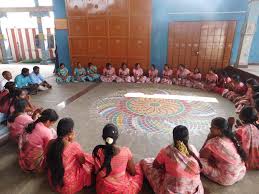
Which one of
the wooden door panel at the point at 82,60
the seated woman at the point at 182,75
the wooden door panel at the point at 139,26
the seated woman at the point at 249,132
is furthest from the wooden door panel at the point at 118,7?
the seated woman at the point at 249,132

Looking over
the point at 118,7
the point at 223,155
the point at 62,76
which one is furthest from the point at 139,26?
the point at 223,155

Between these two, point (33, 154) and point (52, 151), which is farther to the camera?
point (33, 154)

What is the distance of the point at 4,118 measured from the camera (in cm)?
351

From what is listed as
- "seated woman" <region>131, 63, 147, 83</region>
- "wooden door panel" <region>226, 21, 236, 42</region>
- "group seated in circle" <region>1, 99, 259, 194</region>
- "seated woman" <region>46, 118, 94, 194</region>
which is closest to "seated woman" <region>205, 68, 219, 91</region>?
"wooden door panel" <region>226, 21, 236, 42</region>

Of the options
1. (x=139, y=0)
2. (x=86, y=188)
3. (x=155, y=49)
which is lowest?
(x=86, y=188)

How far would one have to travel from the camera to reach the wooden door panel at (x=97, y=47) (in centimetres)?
798

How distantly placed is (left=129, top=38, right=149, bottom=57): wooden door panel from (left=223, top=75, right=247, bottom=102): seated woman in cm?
327

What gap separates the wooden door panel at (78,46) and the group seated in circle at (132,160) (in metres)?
6.14

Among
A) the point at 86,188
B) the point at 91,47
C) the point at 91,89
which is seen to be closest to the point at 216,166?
the point at 86,188

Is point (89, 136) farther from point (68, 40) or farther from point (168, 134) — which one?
point (68, 40)

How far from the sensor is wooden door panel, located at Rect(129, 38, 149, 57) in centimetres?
768

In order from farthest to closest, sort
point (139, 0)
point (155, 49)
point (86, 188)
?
point (155, 49)
point (139, 0)
point (86, 188)

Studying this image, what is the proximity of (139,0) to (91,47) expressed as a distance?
249cm

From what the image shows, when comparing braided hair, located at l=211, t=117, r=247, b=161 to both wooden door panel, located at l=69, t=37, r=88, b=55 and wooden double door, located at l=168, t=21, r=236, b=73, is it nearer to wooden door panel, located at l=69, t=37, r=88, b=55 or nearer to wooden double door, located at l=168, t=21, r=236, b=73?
wooden double door, located at l=168, t=21, r=236, b=73
